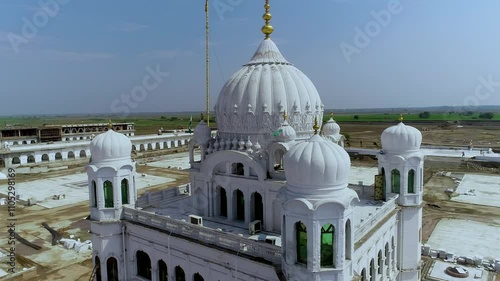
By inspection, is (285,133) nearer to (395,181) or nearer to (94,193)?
(395,181)

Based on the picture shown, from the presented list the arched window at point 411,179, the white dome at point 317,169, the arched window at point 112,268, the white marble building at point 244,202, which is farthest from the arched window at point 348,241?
the arched window at point 112,268

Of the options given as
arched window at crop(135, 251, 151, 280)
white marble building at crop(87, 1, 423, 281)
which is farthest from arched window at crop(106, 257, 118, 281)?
arched window at crop(135, 251, 151, 280)

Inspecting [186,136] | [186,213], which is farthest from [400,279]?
[186,136]

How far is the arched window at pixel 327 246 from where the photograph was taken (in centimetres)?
1223

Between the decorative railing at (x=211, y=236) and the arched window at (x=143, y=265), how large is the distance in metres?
2.09

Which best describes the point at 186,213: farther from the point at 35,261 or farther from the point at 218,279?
the point at 35,261

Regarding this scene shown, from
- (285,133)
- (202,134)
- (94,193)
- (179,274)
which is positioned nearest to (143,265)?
(179,274)

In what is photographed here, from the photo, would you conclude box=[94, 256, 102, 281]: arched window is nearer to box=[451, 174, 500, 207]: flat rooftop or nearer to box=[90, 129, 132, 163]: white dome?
box=[90, 129, 132, 163]: white dome

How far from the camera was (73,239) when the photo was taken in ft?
101

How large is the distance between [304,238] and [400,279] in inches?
448

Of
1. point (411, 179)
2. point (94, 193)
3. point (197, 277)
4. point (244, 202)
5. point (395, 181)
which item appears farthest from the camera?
point (395, 181)

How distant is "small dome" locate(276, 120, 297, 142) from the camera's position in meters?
17.3

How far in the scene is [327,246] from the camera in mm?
12289

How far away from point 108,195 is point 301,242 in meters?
11.8
